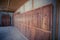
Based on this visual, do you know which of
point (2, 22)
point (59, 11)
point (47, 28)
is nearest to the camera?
point (59, 11)

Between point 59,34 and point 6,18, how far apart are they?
36.8 feet

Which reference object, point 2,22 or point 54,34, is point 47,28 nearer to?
point 54,34

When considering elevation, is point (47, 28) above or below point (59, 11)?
below

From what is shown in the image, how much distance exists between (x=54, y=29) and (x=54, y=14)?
0.42m

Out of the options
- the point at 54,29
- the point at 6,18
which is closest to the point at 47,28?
the point at 54,29

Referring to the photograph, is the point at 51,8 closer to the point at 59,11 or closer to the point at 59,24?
the point at 59,11

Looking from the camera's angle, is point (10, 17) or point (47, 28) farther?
point (10, 17)

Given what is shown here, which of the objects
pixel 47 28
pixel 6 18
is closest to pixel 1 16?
pixel 6 18

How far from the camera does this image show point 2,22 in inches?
483

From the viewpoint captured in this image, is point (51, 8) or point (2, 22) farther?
point (2, 22)

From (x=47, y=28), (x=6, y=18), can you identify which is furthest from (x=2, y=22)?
(x=47, y=28)

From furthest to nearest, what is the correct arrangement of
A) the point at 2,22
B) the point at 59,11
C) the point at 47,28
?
the point at 2,22
the point at 47,28
the point at 59,11

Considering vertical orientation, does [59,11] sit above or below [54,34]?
above

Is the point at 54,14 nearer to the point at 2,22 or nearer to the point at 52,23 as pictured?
the point at 52,23
